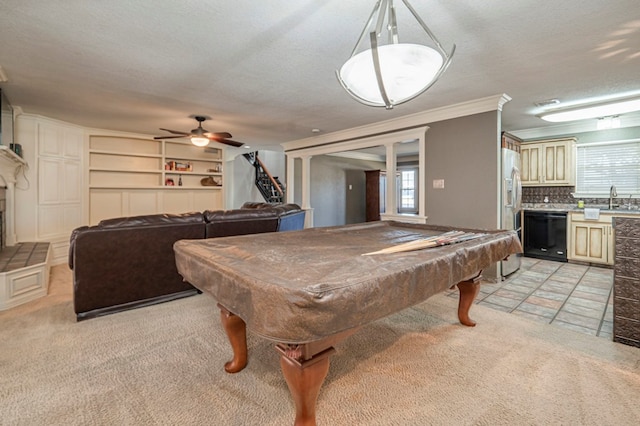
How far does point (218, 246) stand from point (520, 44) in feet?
8.95

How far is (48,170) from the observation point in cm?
452

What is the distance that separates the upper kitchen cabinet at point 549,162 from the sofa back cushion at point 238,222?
15.1ft

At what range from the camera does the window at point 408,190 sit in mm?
8391

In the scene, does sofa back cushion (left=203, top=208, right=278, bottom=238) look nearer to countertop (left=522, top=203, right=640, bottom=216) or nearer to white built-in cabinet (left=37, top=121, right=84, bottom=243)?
white built-in cabinet (left=37, top=121, right=84, bottom=243)

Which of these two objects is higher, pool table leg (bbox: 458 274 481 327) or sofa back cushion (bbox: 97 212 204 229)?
sofa back cushion (bbox: 97 212 204 229)

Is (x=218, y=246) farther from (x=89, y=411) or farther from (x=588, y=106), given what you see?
(x=588, y=106)

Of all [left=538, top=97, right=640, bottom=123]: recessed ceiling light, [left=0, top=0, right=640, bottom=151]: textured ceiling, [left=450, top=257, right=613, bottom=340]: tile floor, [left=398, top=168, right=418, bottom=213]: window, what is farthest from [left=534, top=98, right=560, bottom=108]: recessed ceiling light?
[left=398, top=168, right=418, bottom=213]: window

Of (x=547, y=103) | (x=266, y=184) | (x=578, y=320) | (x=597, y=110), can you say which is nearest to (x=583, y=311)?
(x=578, y=320)

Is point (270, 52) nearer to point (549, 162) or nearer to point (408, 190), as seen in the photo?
point (549, 162)

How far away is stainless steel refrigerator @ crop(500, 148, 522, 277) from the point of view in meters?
3.64

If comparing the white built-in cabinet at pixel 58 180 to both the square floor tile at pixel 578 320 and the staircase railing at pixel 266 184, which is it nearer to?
the staircase railing at pixel 266 184

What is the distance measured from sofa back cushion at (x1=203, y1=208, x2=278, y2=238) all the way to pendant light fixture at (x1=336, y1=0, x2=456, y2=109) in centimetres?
197

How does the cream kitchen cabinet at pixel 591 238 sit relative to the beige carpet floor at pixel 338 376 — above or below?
above

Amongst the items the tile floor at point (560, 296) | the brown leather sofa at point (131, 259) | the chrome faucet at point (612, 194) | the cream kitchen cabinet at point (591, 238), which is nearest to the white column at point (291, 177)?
the brown leather sofa at point (131, 259)
